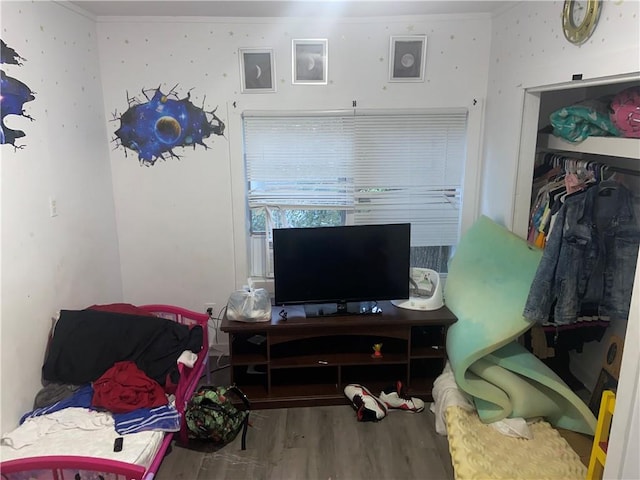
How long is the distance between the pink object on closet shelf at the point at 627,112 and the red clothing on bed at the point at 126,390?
2620mm

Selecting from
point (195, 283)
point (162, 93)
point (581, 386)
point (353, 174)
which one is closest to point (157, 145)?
point (162, 93)

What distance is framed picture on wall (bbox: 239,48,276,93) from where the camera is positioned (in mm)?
3039

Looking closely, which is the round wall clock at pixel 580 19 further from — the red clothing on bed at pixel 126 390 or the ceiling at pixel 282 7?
the red clothing on bed at pixel 126 390

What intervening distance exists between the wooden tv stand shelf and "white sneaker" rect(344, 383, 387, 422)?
9 cm

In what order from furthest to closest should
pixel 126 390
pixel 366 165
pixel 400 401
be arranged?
pixel 366 165
pixel 400 401
pixel 126 390

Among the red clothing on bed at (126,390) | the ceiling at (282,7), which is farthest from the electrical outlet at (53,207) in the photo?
the ceiling at (282,7)

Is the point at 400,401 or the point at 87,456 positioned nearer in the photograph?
the point at 87,456

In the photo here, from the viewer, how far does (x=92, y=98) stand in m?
2.94

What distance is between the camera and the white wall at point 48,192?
2184 mm

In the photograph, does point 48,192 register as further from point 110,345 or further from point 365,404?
point 365,404

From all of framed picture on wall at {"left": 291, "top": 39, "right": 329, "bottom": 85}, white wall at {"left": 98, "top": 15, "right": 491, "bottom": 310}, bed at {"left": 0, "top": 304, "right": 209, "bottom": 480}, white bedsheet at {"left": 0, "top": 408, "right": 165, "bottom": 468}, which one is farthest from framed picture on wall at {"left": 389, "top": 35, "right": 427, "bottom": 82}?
white bedsheet at {"left": 0, "top": 408, "right": 165, "bottom": 468}

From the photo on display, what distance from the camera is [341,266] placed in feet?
9.61

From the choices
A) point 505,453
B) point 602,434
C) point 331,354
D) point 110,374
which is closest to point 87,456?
point 110,374

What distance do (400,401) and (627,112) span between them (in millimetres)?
1974
